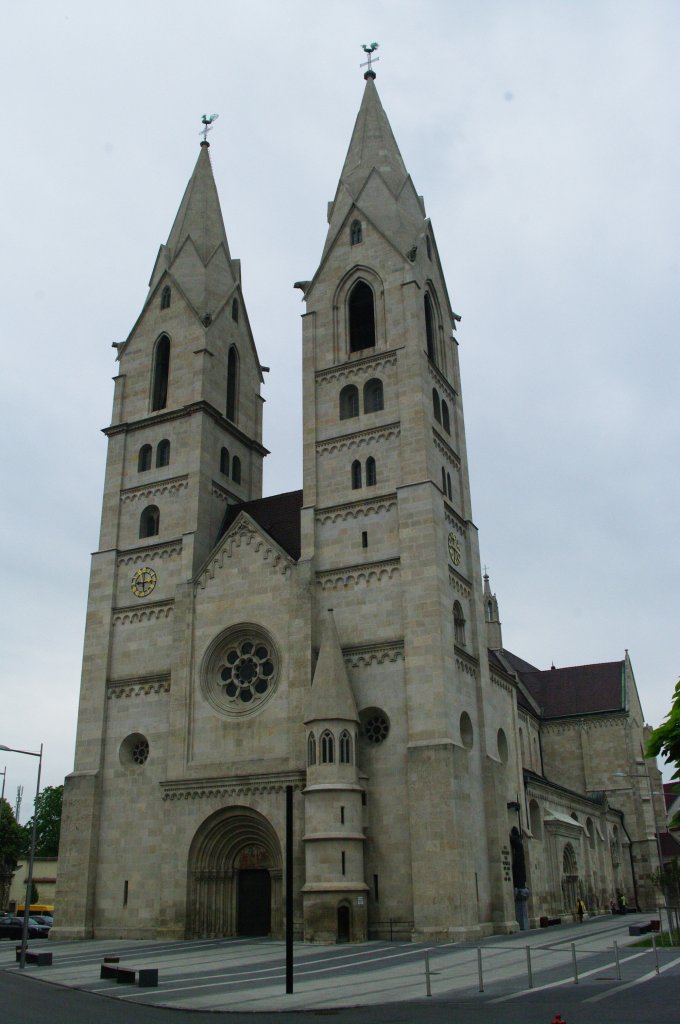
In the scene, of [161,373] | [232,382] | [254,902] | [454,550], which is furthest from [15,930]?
[232,382]

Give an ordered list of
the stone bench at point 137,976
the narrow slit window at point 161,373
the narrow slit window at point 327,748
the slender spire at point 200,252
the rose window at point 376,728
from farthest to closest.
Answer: the slender spire at point 200,252
the narrow slit window at point 161,373
the rose window at point 376,728
the narrow slit window at point 327,748
the stone bench at point 137,976

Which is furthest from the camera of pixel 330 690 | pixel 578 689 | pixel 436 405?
pixel 578 689

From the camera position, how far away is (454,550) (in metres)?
38.3

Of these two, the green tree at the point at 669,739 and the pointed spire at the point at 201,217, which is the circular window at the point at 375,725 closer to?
the green tree at the point at 669,739

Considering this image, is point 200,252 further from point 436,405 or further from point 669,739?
point 669,739

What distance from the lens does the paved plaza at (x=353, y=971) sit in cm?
1706

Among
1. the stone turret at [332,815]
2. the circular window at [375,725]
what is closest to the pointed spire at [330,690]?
the stone turret at [332,815]

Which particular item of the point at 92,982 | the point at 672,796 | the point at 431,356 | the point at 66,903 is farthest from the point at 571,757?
the point at 672,796

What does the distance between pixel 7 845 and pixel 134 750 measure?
2607cm

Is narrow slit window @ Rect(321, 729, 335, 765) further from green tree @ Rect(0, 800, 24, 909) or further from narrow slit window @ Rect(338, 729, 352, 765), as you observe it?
green tree @ Rect(0, 800, 24, 909)

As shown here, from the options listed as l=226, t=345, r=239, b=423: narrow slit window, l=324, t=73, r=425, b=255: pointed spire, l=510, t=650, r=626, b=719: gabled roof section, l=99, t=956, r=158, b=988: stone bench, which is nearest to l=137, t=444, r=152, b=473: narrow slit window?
l=226, t=345, r=239, b=423: narrow slit window

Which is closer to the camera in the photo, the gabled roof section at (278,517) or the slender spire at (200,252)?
the gabled roof section at (278,517)

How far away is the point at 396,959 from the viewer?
24.4 meters

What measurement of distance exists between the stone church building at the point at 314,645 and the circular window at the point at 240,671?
0.10 m
